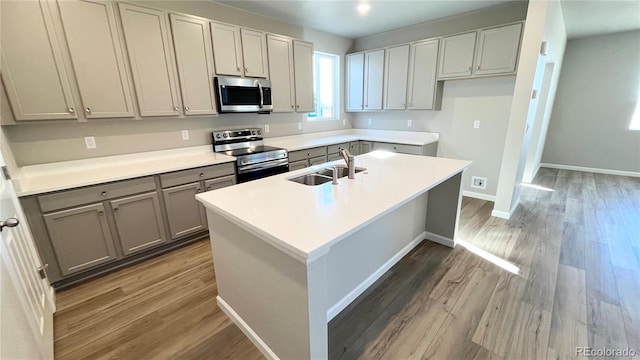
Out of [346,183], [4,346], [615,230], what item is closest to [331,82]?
[346,183]

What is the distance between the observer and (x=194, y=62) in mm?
2814

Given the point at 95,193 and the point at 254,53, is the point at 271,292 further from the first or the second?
the point at 254,53

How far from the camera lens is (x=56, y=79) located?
210 centimetres

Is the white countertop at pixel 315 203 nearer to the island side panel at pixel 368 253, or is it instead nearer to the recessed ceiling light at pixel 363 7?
the island side panel at pixel 368 253

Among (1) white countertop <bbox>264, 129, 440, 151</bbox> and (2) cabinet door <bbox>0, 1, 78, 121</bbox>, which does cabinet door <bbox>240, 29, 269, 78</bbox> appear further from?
(2) cabinet door <bbox>0, 1, 78, 121</bbox>

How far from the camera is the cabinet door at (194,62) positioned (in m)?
2.69

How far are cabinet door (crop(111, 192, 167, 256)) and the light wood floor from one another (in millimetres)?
219

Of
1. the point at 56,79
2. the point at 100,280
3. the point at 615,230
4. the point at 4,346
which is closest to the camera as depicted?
the point at 4,346

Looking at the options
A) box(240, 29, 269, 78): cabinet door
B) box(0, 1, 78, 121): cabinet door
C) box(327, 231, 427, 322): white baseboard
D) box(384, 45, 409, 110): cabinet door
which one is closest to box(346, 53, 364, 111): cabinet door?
box(384, 45, 409, 110): cabinet door

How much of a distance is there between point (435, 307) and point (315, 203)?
1.26 metres

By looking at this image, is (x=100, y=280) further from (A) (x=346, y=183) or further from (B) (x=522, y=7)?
(B) (x=522, y=7)

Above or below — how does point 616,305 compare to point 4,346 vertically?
below

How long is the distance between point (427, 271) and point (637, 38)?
6.33 meters

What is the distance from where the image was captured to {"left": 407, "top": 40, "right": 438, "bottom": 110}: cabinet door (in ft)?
12.7
